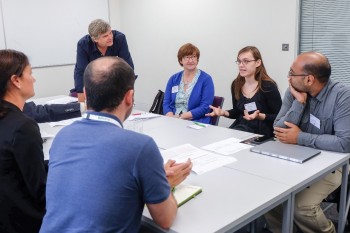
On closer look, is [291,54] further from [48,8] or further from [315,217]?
[48,8]

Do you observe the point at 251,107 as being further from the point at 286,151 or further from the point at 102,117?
the point at 102,117

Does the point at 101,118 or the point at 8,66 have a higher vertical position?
the point at 8,66

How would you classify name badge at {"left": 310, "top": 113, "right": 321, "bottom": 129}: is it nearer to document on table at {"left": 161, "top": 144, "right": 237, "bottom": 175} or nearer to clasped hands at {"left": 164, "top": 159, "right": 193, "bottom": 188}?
document on table at {"left": 161, "top": 144, "right": 237, "bottom": 175}

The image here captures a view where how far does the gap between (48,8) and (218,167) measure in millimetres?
Result: 4413

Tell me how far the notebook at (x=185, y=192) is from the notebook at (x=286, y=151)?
24.5 inches

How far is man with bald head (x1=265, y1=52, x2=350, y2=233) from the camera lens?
208cm

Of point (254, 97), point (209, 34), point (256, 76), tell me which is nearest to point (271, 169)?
point (254, 97)

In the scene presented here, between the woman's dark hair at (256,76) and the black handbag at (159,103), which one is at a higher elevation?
the woman's dark hair at (256,76)

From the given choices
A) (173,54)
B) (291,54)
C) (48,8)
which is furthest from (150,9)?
(291,54)

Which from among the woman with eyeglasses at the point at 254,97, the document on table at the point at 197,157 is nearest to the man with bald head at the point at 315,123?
the document on table at the point at 197,157

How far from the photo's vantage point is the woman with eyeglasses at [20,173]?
4.99 feet

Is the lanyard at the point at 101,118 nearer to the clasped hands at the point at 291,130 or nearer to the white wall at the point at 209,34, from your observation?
the clasped hands at the point at 291,130

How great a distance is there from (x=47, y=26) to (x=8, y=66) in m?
3.98

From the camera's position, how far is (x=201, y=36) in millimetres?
5203
